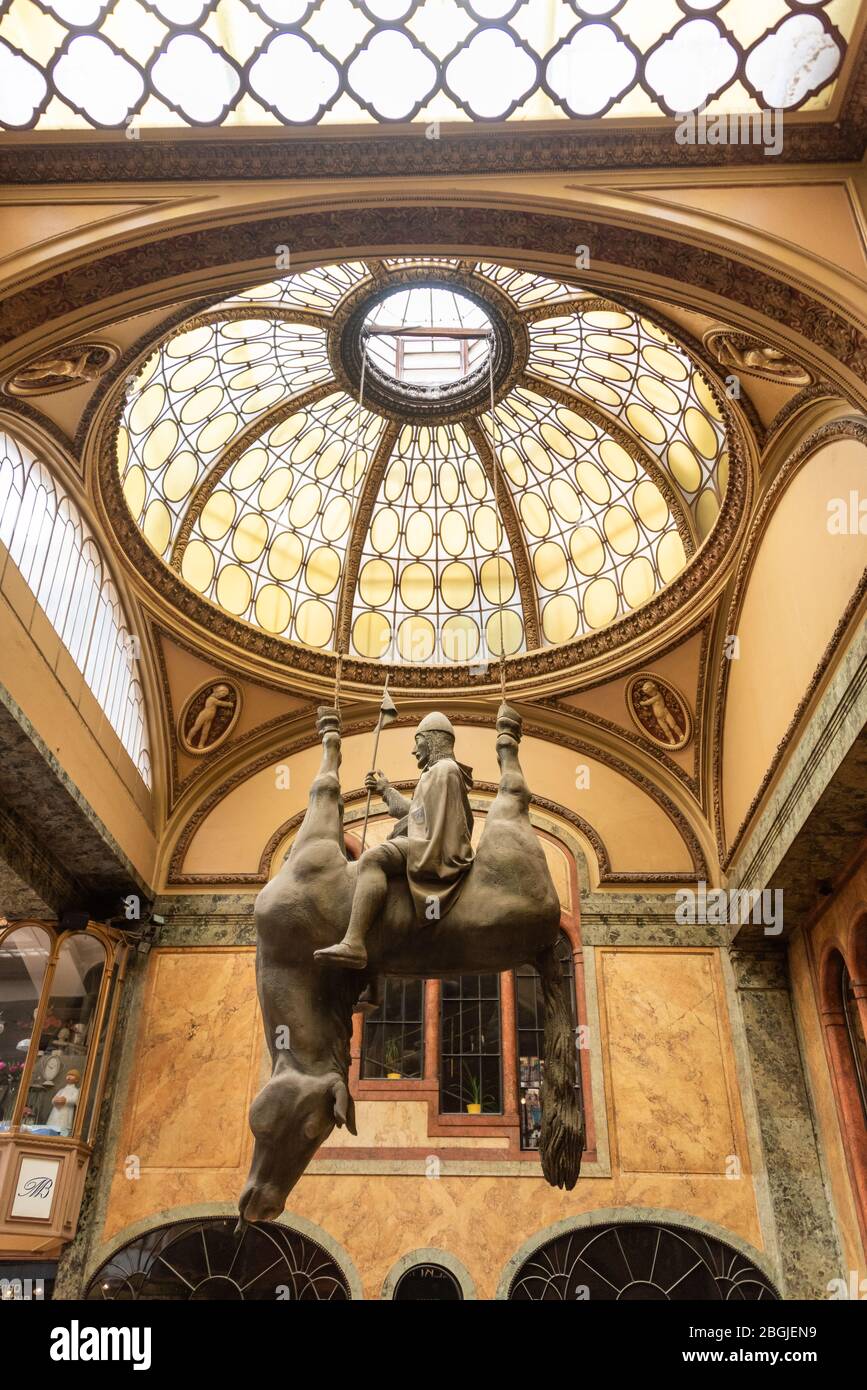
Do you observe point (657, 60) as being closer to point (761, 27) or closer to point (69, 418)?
point (761, 27)

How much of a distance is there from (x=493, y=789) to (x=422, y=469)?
5.04m

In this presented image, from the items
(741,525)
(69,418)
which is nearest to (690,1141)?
(741,525)

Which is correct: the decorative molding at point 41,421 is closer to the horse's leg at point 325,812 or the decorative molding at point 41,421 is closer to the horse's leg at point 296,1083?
the horse's leg at point 325,812

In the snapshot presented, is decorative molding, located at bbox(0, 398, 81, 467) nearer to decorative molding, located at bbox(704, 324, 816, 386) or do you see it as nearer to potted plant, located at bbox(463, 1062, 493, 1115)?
decorative molding, located at bbox(704, 324, 816, 386)

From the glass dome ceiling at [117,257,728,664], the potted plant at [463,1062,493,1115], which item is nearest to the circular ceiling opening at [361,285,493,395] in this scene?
the glass dome ceiling at [117,257,728,664]

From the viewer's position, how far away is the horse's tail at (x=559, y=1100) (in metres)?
5.20

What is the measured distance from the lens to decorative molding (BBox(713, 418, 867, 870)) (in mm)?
9195

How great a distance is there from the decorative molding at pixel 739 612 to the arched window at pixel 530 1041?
2.69m

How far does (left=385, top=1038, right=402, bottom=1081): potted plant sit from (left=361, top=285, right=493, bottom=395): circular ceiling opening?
350 inches

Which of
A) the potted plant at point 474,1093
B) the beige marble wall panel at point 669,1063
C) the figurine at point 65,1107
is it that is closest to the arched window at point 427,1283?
the potted plant at point 474,1093

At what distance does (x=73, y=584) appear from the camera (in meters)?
11.8

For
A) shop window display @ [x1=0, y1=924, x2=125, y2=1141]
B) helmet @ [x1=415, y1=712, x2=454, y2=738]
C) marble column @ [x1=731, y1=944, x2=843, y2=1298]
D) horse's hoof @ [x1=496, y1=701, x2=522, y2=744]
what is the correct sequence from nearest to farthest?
horse's hoof @ [x1=496, y1=701, x2=522, y2=744]
helmet @ [x1=415, y1=712, x2=454, y2=738]
marble column @ [x1=731, y1=944, x2=843, y2=1298]
shop window display @ [x1=0, y1=924, x2=125, y2=1141]

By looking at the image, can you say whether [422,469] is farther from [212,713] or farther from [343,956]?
[343,956]
